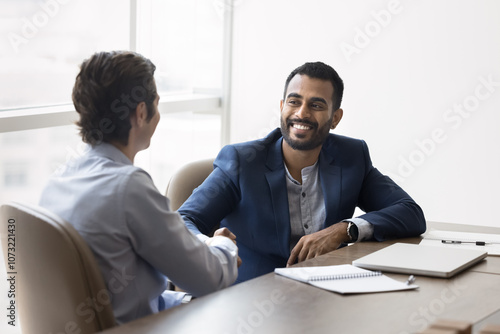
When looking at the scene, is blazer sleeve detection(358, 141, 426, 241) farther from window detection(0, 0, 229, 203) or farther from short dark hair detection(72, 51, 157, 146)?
window detection(0, 0, 229, 203)

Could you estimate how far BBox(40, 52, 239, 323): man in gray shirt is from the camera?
1.66m

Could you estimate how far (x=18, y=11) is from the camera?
2.97 m

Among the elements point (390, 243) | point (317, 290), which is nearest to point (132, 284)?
point (317, 290)

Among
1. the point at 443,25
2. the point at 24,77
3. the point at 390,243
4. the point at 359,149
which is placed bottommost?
the point at 390,243

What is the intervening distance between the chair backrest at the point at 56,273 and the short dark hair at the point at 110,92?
27 cm

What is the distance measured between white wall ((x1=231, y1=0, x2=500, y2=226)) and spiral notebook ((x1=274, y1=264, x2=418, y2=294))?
2.32 m

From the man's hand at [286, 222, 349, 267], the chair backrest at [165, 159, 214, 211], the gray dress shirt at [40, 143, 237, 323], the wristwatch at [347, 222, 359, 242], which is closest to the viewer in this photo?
the gray dress shirt at [40, 143, 237, 323]

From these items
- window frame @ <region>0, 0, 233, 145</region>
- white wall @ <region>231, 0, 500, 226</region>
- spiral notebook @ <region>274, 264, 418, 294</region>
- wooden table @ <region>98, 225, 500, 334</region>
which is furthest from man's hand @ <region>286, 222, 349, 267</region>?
white wall @ <region>231, 0, 500, 226</region>

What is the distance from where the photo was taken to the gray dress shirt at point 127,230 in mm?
1658

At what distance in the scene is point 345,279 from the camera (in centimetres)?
189

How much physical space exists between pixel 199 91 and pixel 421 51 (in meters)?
1.41

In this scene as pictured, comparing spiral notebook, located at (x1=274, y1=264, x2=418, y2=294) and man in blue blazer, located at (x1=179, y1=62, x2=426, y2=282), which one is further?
man in blue blazer, located at (x1=179, y1=62, x2=426, y2=282)

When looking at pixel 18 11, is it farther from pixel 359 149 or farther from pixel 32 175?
pixel 359 149

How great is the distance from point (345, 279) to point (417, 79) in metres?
2.54
